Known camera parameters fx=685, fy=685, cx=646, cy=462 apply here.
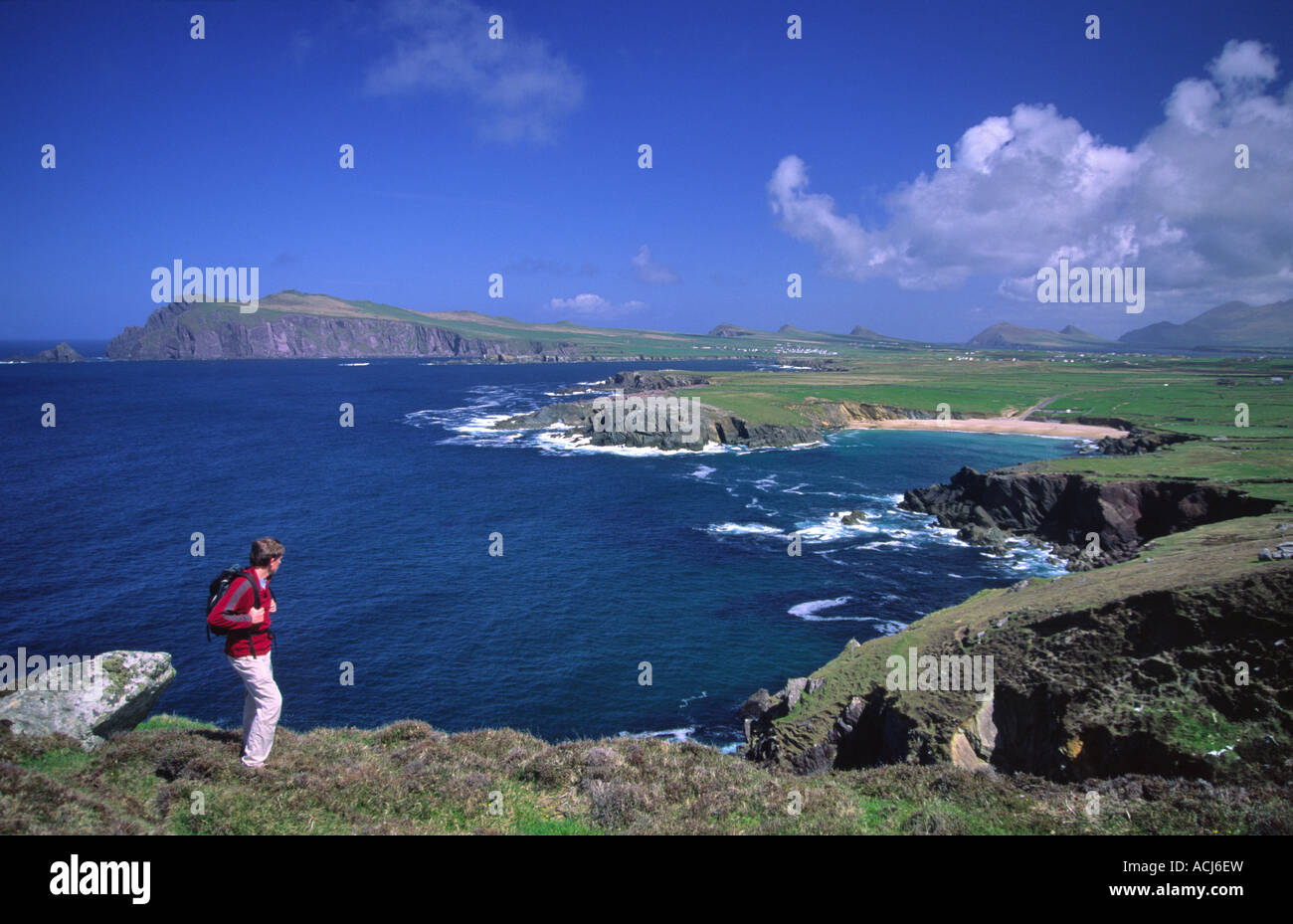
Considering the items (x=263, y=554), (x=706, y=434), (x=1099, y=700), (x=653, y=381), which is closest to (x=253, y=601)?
(x=263, y=554)

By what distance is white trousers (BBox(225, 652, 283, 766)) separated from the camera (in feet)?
36.7

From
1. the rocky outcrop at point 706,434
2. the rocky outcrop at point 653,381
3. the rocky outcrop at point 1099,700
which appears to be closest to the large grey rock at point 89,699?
the rocky outcrop at point 1099,700

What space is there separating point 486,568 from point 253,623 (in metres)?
39.7

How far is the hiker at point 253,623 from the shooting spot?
10.6 meters

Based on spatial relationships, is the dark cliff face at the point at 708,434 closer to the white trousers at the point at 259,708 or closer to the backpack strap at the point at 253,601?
the white trousers at the point at 259,708

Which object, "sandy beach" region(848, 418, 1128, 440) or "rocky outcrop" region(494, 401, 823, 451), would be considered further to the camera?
"sandy beach" region(848, 418, 1128, 440)

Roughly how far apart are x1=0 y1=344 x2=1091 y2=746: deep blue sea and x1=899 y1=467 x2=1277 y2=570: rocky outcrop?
11.6ft

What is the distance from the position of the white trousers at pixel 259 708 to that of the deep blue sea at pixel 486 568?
18.7 m

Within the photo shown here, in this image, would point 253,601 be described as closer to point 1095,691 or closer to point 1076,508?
point 1095,691

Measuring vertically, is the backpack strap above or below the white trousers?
above

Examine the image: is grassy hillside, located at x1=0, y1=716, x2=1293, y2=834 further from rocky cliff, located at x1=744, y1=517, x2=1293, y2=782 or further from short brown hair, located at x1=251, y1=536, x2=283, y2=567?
short brown hair, located at x1=251, y1=536, x2=283, y2=567

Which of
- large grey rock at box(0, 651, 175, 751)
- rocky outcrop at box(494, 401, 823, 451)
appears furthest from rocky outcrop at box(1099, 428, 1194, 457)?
large grey rock at box(0, 651, 175, 751)

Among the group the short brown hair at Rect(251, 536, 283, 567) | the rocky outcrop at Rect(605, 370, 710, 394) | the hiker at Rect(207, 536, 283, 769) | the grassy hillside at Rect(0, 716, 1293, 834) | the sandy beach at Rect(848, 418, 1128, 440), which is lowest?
the grassy hillside at Rect(0, 716, 1293, 834)
